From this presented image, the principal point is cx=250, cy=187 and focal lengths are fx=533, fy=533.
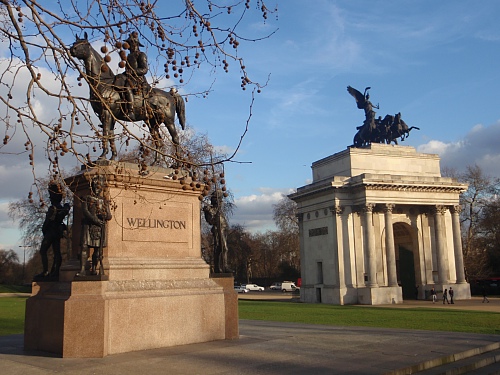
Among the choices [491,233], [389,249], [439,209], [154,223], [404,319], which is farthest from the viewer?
[491,233]

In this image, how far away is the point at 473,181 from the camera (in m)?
69.1

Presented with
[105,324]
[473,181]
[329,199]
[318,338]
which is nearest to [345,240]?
[329,199]

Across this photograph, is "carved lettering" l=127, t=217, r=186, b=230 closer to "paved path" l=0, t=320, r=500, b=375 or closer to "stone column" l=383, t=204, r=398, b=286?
"paved path" l=0, t=320, r=500, b=375

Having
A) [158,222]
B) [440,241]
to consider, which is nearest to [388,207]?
[440,241]

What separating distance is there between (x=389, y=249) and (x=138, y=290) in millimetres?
40281

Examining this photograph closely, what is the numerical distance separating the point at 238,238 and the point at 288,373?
72099mm

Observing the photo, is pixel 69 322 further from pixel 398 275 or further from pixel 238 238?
pixel 238 238

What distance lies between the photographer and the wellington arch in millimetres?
47969

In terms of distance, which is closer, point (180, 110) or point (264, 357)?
point (264, 357)

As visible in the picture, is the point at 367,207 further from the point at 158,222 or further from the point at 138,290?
the point at 138,290

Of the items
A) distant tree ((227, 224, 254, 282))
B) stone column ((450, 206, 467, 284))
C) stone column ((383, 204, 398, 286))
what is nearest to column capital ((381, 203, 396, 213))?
stone column ((383, 204, 398, 286))

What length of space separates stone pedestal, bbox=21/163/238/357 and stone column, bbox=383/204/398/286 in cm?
3747

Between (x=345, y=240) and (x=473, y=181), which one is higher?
(x=473, y=181)

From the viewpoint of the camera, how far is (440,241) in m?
51.0
